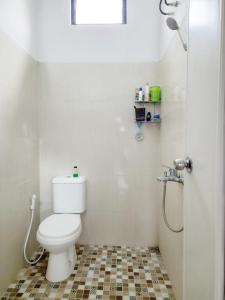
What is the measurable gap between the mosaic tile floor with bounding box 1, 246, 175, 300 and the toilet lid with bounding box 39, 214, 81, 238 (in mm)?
423

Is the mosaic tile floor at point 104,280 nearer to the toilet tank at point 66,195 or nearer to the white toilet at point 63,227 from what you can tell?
the white toilet at point 63,227

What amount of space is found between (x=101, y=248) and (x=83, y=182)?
2.49 ft

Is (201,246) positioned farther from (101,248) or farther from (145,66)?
(145,66)

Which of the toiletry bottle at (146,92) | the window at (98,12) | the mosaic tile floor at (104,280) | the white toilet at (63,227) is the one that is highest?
the window at (98,12)

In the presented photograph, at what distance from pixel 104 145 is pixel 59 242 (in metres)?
1.05

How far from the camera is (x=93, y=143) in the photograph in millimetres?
2303

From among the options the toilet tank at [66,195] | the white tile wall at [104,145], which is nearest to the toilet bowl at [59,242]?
the toilet tank at [66,195]

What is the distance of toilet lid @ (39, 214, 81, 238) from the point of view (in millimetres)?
1699

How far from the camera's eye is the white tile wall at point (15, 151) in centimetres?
166

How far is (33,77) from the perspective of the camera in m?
2.19

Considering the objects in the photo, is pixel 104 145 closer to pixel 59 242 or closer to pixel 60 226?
pixel 60 226

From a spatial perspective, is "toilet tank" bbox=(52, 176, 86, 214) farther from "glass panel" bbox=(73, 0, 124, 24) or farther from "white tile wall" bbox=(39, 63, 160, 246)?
"glass panel" bbox=(73, 0, 124, 24)

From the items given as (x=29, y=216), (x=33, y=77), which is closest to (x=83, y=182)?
(x=29, y=216)

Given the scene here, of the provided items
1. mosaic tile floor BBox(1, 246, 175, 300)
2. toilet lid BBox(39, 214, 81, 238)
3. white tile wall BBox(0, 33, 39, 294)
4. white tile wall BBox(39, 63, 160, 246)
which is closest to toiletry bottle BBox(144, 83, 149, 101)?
white tile wall BBox(39, 63, 160, 246)
